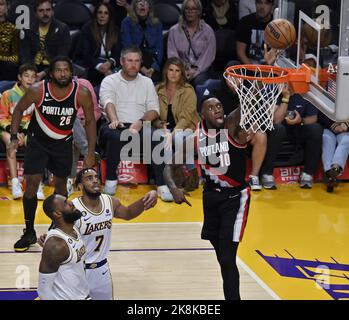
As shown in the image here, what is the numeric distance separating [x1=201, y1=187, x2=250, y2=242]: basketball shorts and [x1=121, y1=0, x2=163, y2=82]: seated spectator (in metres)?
4.39

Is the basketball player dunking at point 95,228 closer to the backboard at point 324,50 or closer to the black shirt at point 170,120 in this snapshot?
the backboard at point 324,50

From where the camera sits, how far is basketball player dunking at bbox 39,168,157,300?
6793mm

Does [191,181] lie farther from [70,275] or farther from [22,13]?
[70,275]

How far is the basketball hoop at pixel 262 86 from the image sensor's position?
7668 mm

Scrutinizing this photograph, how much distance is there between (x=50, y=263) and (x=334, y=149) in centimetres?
565

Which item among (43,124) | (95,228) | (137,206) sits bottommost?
(95,228)

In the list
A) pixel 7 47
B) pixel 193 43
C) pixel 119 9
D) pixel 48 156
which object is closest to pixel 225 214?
pixel 48 156

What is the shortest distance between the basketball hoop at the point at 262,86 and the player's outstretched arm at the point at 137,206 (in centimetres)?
108

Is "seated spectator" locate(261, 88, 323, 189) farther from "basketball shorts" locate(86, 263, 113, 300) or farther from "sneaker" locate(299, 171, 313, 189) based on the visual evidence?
"basketball shorts" locate(86, 263, 113, 300)

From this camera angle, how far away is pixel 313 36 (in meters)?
8.04

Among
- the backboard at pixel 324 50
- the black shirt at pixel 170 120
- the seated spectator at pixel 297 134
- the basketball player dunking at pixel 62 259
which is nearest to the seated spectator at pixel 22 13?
the black shirt at pixel 170 120

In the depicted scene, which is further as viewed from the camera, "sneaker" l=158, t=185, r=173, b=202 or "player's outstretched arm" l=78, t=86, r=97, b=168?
"sneaker" l=158, t=185, r=173, b=202

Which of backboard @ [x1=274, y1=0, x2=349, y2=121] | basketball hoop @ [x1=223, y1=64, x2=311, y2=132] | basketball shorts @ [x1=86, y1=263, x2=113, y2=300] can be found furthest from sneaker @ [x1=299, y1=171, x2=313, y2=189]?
basketball shorts @ [x1=86, y1=263, x2=113, y2=300]
